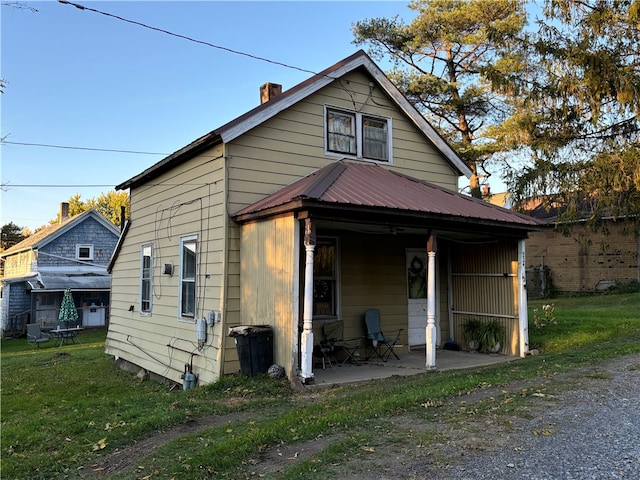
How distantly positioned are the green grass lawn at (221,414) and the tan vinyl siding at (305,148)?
3581mm

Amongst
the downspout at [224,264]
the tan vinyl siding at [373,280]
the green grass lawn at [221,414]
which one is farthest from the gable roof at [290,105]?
the green grass lawn at [221,414]

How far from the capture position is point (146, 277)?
40.1 feet

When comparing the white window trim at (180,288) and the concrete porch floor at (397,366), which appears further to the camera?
the white window trim at (180,288)

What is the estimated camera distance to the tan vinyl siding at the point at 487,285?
33.6ft

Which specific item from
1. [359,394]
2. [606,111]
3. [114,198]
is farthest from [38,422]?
[114,198]

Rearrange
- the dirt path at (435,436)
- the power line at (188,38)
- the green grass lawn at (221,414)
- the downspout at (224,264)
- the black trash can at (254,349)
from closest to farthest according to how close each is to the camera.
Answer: the dirt path at (435,436)
the green grass lawn at (221,414)
the power line at (188,38)
the black trash can at (254,349)
the downspout at (224,264)

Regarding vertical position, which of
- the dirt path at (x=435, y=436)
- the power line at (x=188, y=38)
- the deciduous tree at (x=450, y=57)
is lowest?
the dirt path at (x=435, y=436)

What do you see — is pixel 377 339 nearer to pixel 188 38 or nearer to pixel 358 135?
pixel 358 135

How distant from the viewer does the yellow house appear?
805 centimetres

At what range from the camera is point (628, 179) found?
13820 millimetres

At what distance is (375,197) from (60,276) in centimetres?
2367

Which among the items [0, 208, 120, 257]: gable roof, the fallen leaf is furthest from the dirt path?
[0, 208, 120, 257]: gable roof

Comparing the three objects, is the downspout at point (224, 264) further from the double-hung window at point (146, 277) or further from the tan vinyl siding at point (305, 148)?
the double-hung window at point (146, 277)

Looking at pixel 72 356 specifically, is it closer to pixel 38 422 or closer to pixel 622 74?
pixel 38 422
